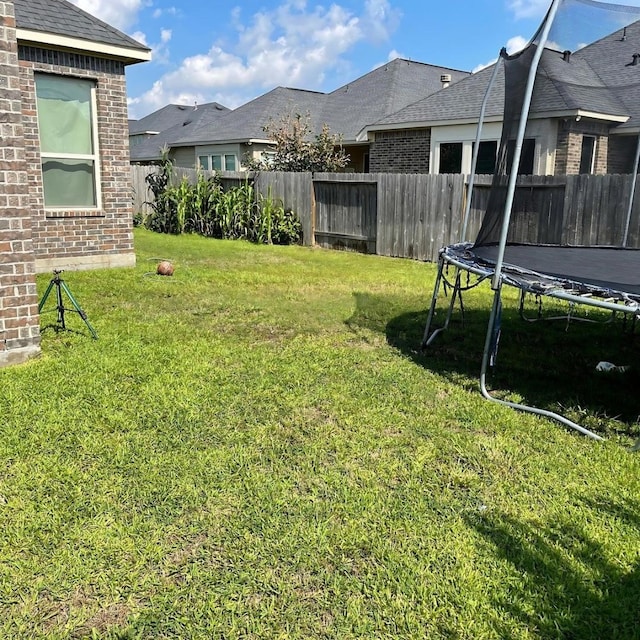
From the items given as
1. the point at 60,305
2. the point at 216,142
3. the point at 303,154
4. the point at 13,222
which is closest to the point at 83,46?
the point at 60,305

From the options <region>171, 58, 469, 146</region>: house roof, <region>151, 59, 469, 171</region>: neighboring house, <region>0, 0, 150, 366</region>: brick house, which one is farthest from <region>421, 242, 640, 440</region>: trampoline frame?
<region>171, 58, 469, 146</region>: house roof

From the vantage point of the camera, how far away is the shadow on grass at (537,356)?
161 inches

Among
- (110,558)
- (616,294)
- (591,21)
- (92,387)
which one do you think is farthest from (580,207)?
(110,558)

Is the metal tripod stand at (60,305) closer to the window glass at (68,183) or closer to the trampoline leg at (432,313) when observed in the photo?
the trampoline leg at (432,313)

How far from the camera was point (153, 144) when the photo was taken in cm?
3067

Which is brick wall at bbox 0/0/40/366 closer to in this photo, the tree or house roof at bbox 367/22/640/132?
house roof at bbox 367/22/640/132

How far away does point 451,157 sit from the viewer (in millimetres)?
15164

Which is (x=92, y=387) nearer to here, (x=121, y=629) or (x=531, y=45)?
(x=121, y=629)

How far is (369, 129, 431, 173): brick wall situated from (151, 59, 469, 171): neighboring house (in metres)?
1.86

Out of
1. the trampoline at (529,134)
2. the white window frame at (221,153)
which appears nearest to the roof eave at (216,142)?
the white window frame at (221,153)

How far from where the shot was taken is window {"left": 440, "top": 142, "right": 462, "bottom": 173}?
14961 millimetres

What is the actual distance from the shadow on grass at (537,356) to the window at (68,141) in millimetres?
4275

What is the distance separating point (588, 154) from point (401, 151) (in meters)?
4.89

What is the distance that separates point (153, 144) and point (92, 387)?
28886mm
